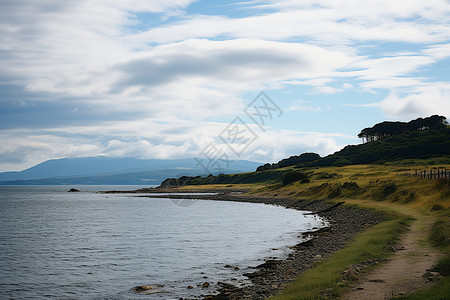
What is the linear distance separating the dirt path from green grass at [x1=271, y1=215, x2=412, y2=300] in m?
0.87

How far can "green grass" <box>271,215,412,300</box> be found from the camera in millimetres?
18319

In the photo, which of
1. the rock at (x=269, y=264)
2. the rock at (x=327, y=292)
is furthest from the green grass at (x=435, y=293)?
the rock at (x=269, y=264)

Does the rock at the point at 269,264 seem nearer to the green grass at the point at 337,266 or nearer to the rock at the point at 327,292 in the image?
the green grass at the point at 337,266

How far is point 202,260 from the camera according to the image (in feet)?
107

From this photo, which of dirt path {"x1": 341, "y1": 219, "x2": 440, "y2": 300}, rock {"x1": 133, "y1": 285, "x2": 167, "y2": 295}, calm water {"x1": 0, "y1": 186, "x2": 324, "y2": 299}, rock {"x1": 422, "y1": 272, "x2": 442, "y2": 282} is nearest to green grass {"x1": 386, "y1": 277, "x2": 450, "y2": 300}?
dirt path {"x1": 341, "y1": 219, "x2": 440, "y2": 300}

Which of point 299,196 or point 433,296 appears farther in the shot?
point 299,196

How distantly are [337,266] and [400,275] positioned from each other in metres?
3.98

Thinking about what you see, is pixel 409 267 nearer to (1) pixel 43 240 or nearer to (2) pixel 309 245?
(2) pixel 309 245

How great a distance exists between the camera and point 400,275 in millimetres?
20156

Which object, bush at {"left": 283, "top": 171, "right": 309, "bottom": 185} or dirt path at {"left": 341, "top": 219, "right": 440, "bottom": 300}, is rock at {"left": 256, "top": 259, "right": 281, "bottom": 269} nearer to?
dirt path at {"left": 341, "top": 219, "right": 440, "bottom": 300}

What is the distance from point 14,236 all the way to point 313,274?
42.9 metres

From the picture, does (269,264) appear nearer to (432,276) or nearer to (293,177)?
(432,276)

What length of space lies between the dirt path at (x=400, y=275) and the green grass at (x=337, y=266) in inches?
34.3

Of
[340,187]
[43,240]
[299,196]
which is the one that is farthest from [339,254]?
[299,196]
